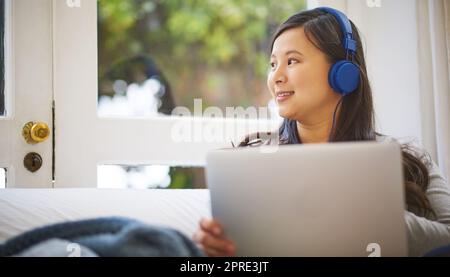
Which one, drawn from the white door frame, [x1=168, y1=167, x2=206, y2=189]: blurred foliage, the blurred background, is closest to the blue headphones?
the blurred background

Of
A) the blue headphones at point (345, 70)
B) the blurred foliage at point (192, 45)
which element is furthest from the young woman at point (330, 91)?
the blurred foliage at point (192, 45)

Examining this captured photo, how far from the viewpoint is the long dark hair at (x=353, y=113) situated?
0.87 m

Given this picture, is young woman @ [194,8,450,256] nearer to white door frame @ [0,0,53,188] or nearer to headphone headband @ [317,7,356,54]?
headphone headband @ [317,7,356,54]

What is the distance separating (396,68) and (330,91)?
42cm

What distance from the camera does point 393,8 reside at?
1232mm

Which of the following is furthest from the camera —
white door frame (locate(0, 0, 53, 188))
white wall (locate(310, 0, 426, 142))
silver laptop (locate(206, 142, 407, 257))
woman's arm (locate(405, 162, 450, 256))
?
white wall (locate(310, 0, 426, 142))

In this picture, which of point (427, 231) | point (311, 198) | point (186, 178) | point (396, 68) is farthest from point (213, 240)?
point (396, 68)

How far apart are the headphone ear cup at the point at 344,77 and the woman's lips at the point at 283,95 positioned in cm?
8

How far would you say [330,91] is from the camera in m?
0.91

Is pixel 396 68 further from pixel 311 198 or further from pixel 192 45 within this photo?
pixel 311 198

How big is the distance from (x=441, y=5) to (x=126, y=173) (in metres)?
0.94

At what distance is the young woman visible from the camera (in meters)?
0.88
